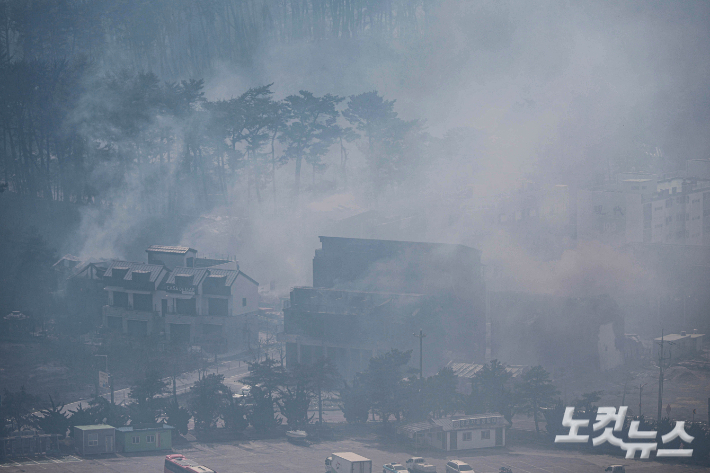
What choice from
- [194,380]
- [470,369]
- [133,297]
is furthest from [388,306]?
[133,297]

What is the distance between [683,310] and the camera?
6469 centimetres

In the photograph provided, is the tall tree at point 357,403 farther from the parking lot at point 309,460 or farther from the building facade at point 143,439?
the building facade at point 143,439

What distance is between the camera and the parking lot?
3253cm

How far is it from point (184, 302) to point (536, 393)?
2479 cm

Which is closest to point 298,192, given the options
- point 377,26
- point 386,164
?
point 386,164

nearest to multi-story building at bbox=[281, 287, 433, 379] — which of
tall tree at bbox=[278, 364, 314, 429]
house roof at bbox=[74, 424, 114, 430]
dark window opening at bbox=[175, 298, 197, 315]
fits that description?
dark window opening at bbox=[175, 298, 197, 315]

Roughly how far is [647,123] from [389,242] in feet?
273

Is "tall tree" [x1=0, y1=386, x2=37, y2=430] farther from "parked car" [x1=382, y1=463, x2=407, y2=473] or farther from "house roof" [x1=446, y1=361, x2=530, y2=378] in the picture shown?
"house roof" [x1=446, y1=361, x2=530, y2=378]

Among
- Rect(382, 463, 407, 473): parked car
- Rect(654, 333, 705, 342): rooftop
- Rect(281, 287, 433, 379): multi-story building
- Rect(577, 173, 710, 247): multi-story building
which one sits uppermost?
Rect(577, 173, 710, 247): multi-story building

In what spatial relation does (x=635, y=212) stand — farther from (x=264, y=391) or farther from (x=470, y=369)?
(x=264, y=391)

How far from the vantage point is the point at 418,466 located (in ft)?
105

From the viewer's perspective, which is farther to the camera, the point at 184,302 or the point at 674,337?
the point at 674,337

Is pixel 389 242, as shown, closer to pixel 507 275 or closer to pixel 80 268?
pixel 507 275

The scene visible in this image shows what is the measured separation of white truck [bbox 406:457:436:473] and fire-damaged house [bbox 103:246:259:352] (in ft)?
77.0
